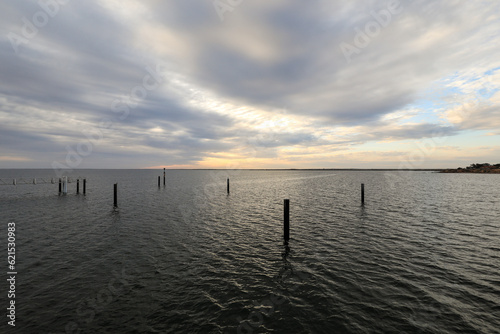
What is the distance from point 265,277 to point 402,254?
9.49m

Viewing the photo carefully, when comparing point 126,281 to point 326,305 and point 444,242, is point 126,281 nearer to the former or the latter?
point 326,305

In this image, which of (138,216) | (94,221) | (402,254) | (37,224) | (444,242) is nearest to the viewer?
(402,254)

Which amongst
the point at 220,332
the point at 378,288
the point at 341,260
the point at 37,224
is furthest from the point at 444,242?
the point at 37,224

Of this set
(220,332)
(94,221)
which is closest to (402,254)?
(220,332)

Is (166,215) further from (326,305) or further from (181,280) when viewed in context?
(326,305)

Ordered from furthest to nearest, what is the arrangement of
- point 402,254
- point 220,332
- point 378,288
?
point 402,254 → point 378,288 → point 220,332

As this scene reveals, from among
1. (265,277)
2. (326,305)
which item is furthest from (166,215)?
(326,305)

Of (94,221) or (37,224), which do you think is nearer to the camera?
(37,224)

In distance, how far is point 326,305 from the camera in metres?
9.38

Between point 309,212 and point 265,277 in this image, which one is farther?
point 309,212

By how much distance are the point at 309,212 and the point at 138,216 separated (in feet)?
67.9

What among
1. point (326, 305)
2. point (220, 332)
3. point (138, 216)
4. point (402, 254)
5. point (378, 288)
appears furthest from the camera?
point (138, 216)

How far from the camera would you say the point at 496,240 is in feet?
57.7

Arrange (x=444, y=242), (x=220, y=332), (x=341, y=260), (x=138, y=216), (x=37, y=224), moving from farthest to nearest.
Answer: (x=138, y=216)
(x=37, y=224)
(x=444, y=242)
(x=341, y=260)
(x=220, y=332)
